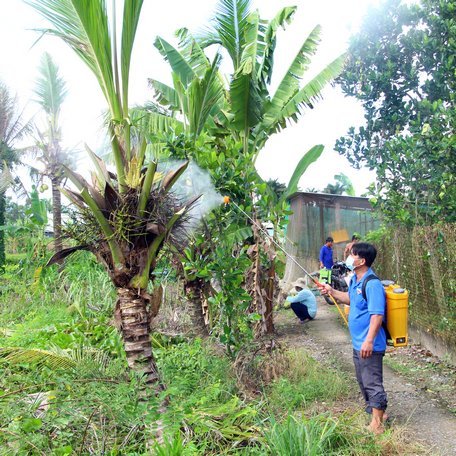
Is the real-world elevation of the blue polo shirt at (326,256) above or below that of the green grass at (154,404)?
above

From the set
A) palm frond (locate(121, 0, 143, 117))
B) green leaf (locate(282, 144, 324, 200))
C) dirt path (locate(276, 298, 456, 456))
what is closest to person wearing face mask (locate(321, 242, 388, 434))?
dirt path (locate(276, 298, 456, 456))

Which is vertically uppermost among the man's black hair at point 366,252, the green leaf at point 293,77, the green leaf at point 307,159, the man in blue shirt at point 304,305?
the green leaf at point 293,77

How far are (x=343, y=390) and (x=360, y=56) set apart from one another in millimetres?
5436

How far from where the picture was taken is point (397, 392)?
5734 mm

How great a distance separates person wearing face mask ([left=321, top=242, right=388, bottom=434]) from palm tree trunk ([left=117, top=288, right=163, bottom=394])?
1.84 meters

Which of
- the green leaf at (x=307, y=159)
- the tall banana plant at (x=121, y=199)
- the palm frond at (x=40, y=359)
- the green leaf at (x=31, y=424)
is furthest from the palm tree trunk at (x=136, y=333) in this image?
the green leaf at (x=307, y=159)

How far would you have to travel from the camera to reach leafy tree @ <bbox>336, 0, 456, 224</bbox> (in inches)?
254

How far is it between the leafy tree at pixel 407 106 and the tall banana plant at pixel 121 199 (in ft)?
12.3

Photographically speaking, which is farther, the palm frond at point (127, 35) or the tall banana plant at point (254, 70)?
the tall banana plant at point (254, 70)

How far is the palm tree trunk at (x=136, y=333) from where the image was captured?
4.36m

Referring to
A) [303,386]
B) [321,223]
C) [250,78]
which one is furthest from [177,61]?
[321,223]

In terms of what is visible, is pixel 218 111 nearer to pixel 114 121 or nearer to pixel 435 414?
pixel 114 121

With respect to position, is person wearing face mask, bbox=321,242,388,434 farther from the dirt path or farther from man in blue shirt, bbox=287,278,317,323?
man in blue shirt, bbox=287,278,317,323

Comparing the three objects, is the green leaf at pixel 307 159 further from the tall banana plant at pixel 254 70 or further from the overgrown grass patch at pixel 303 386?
the overgrown grass patch at pixel 303 386
